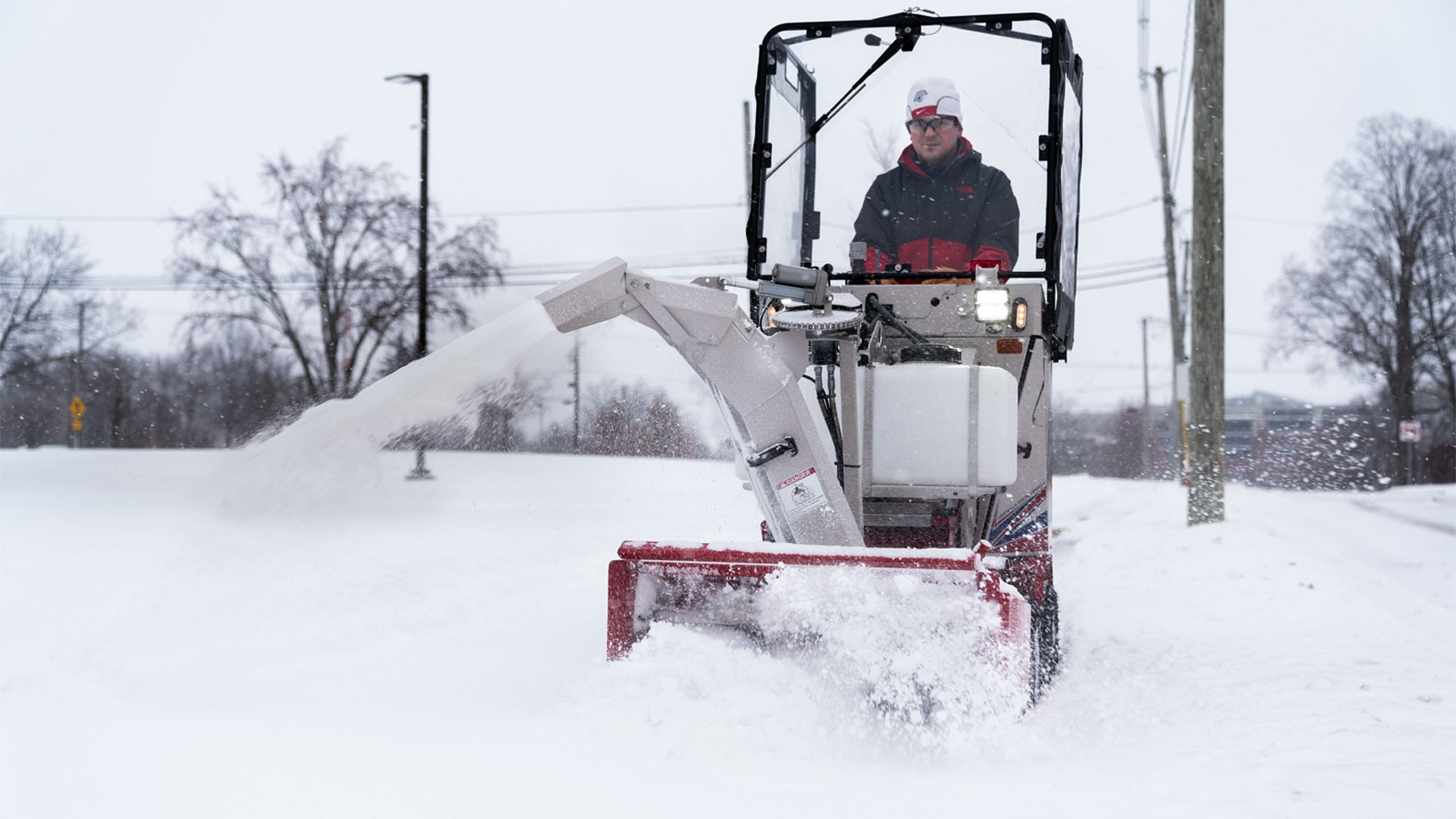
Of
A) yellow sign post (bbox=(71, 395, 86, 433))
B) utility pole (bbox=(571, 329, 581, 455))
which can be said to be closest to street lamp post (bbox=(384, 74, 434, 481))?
utility pole (bbox=(571, 329, 581, 455))

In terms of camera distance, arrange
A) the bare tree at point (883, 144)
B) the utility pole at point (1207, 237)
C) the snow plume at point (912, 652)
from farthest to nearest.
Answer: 1. the utility pole at point (1207, 237)
2. the bare tree at point (883, 144)
3. the snow plume at point (912, 652)

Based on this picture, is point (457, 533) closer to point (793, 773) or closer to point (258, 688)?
point (258, 688)

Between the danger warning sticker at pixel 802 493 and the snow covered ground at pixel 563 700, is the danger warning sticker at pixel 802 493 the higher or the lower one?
the higher one

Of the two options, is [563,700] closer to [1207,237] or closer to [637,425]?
[637,425]

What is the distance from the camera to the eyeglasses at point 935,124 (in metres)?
4.96

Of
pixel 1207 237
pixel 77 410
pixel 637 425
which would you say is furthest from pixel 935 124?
pixel 77 410

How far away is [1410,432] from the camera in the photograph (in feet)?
100

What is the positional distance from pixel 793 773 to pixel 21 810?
1.98 metres

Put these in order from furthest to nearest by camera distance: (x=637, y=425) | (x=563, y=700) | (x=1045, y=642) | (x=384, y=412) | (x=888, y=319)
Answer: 1. (x=637, y=425)
2. (x=1045, y=642)
3. (x=888, y=319)
4. (x=384, y=412)
5. (x=563, y=700)

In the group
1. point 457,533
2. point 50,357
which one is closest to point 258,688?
point 457,533

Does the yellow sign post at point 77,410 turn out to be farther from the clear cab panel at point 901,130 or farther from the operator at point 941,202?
the operator at point 941,202

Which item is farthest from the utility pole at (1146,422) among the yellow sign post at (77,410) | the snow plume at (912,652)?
the snow plume at (912,652)

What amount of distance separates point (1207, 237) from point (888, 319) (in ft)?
26.0

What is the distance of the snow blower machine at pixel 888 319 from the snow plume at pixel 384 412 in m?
0.31
